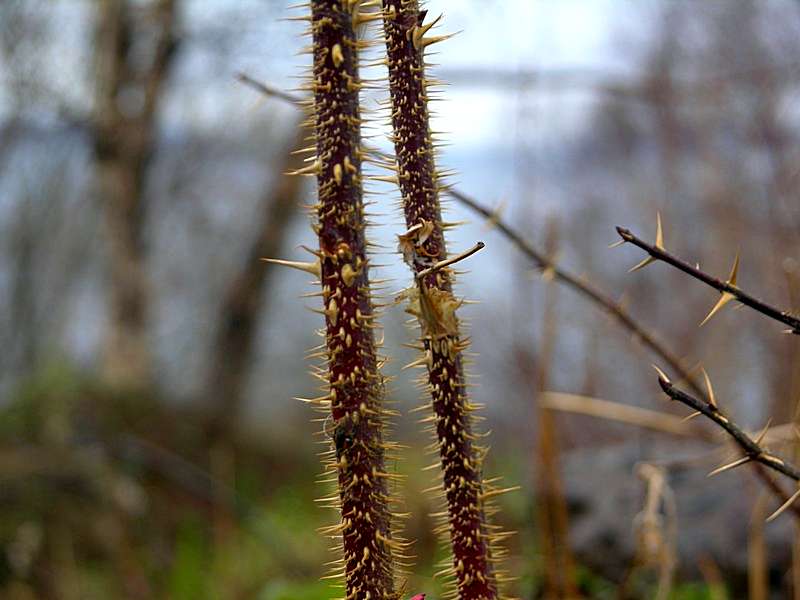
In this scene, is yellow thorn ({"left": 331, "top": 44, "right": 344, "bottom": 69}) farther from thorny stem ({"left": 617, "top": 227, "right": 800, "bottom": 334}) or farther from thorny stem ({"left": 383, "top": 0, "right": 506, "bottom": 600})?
thorny stem ({"left": 617, "top": 227, "right": 800, "bottom": 334})

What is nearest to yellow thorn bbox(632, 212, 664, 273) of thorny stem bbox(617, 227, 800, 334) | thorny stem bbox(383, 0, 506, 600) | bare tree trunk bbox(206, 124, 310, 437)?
thorny stem bbox(617, 227, 800, 334)

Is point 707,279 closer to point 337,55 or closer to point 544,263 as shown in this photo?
point 337,55

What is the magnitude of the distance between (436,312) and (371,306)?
0.04m

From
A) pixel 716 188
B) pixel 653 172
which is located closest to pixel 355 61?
pixel 716 188

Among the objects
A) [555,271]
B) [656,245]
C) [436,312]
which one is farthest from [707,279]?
[555,271]

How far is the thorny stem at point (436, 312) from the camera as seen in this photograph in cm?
51

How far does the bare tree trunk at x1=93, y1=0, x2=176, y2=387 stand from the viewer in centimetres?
514

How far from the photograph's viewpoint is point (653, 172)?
332 inches

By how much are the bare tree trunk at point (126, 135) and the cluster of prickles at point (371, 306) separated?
4.91 metres

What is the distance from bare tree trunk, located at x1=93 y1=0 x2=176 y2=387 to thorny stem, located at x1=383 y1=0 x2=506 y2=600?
16.1 ft

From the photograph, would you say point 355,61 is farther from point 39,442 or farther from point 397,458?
point 39,442

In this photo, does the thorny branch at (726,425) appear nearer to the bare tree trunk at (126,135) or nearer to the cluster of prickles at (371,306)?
the cluster of prickles at (371,306)

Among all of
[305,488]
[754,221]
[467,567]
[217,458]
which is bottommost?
[305,488]

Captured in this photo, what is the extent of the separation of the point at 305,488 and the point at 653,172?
4699mm
